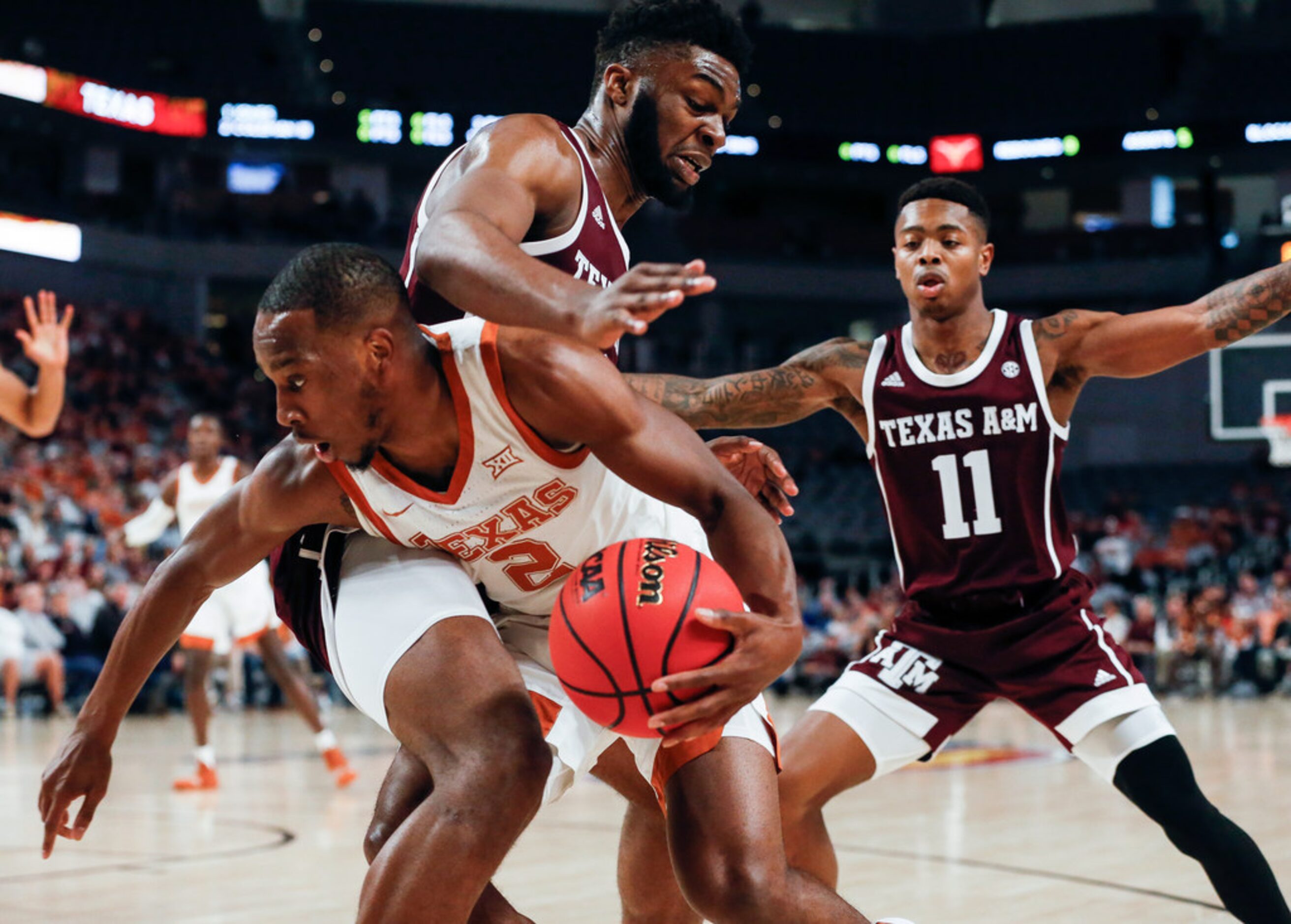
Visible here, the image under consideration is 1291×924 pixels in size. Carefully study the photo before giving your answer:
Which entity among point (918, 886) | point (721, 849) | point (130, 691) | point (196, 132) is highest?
point (196, 132)

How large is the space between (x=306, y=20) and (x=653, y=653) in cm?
2508

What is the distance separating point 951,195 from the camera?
167 inches

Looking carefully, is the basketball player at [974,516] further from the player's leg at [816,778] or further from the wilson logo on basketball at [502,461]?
Answer: the wilson logo on basketball at [502,461]

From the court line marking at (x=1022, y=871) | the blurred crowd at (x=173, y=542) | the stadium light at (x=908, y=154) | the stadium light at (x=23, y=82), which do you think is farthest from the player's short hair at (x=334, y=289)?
the stadium light at (x=908, y=154)

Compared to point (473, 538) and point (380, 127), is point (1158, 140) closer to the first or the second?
point (380, 127)

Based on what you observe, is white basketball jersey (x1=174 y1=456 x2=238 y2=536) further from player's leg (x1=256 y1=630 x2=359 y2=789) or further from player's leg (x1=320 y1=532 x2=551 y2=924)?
player's leg (x1=320 y1=532 x2=551 y2=924)

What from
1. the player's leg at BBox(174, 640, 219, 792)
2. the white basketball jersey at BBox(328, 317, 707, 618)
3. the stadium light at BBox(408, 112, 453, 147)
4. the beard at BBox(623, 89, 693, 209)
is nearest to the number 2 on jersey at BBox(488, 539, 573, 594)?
the white basketball jersey at BBox(328, 317, 707, 618)

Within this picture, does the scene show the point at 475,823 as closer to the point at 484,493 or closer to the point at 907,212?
the point at 484,493

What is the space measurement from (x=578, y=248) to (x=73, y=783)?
1.58 metres

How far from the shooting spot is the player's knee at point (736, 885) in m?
2.64

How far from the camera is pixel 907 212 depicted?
167 inches

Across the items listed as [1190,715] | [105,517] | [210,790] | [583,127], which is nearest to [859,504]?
[1190,715]

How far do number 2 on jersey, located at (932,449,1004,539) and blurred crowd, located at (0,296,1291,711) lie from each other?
7.40 metres

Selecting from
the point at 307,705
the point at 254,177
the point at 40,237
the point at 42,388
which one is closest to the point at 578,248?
the point at 42,388
